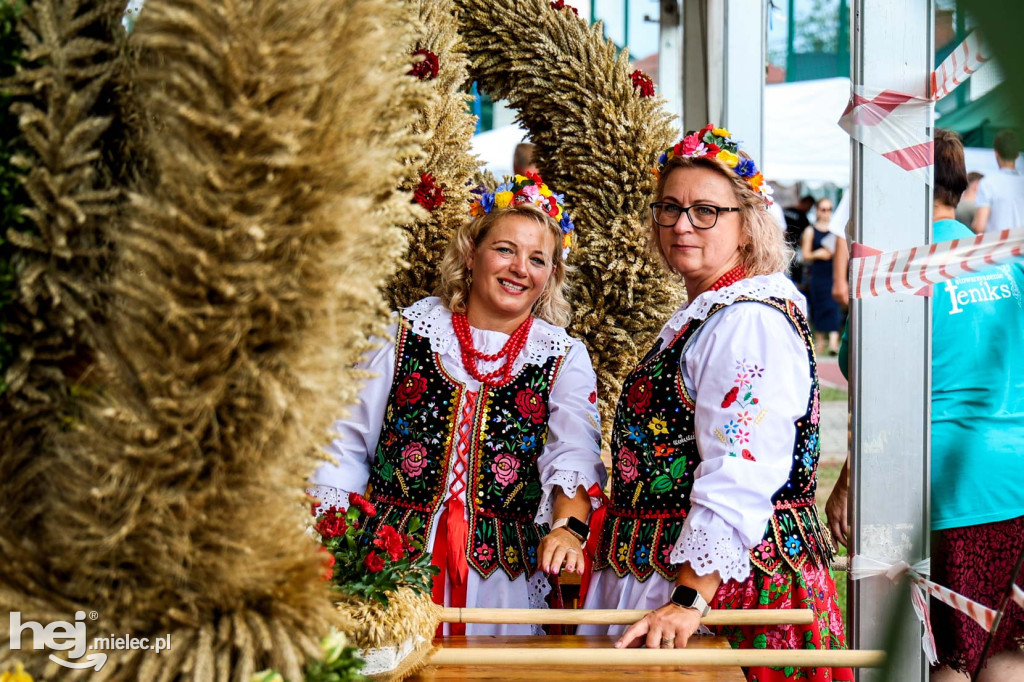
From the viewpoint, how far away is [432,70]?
2.59m

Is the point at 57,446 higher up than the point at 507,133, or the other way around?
the point at 507,133

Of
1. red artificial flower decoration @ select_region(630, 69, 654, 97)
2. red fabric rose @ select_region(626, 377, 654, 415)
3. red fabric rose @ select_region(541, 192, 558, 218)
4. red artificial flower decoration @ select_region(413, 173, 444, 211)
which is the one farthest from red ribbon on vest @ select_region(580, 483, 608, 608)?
red artificial flower decoration @ select_region(630, 69, 654, 97)

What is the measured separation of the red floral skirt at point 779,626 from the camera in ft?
6.08

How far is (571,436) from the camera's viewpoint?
2168mm

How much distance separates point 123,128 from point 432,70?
181 centimetres

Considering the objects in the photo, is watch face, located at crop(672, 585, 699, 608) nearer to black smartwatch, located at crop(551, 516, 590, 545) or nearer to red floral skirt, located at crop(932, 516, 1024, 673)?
black smartwatch, located at crop(551, 516, 590, 545)

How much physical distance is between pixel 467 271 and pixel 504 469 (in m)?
0.55

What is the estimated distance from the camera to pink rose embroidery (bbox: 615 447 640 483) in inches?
77.8

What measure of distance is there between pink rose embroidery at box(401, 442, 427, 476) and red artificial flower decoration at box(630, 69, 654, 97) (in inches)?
55.6

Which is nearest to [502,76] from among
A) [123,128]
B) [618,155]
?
[618,155]

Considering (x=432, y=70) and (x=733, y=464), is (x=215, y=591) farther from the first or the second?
(x=432, y=70)

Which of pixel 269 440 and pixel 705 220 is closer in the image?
pixel 269 440

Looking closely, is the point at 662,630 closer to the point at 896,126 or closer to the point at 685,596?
the point at 685,596

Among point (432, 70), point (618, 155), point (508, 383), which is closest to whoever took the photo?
point (508, 383)
